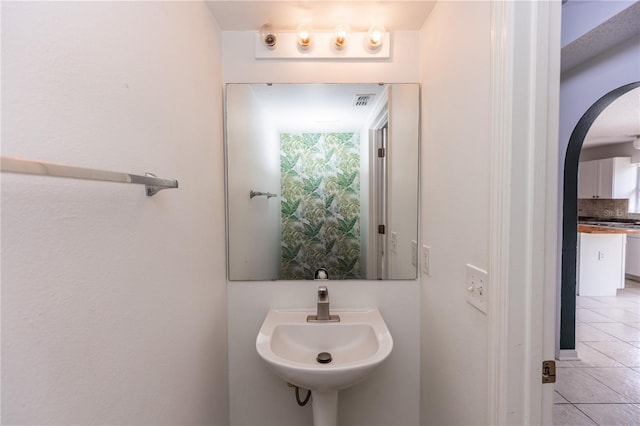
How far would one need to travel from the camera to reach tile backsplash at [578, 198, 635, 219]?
17.5ft

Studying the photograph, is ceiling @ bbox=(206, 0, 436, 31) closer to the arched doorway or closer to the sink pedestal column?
the sink pedestal column

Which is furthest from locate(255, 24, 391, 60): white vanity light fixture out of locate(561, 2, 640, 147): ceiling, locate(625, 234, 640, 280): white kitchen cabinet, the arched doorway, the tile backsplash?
the tile backsplash

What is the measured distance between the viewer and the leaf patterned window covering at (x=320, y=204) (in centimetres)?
141

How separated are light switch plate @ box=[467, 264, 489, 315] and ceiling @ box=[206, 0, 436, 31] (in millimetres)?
1104

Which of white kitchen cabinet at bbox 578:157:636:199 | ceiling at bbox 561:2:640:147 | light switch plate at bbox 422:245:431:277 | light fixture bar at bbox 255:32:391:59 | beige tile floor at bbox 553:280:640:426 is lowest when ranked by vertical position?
beige tile floor at bbox 553:280:640:426

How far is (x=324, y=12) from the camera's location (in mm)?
1232

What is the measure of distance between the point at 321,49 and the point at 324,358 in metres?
1.42

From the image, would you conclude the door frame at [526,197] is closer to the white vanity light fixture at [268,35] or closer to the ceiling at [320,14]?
the ceiling at [320,14]

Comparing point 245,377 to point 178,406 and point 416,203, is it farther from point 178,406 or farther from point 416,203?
point 416,203

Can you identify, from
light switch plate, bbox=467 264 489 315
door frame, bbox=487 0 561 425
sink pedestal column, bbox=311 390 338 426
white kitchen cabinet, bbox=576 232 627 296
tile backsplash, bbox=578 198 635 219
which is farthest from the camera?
tile backsplash, bbox=578 198 635 219

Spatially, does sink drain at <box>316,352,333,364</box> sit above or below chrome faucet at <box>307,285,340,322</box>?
below

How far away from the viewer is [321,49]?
1.35 m

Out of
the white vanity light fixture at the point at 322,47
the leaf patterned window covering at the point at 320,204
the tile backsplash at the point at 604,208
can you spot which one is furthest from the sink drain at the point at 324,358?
the tile backsplash at the point at 604,208

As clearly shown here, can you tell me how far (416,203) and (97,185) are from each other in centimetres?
123
